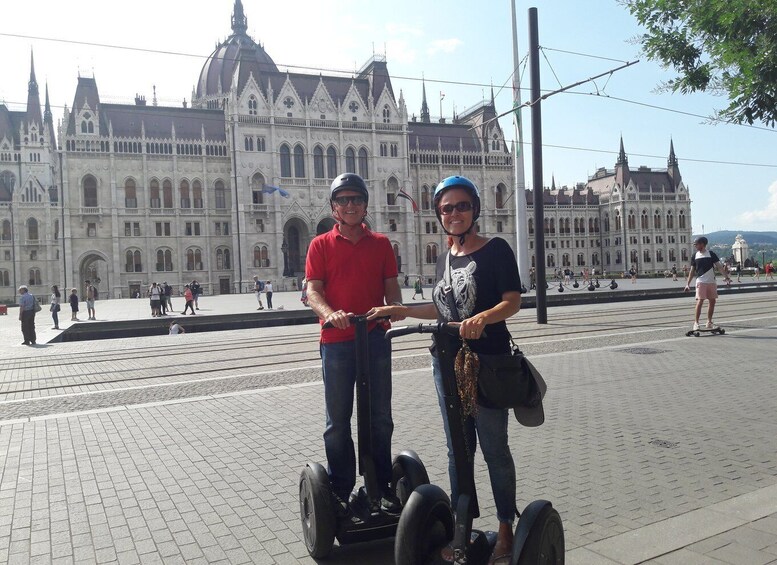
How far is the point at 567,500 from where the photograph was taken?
4086mm

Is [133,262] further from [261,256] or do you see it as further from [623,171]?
[623,171]

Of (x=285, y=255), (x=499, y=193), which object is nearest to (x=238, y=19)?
(x=285, y=255)

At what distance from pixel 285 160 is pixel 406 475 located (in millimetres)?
62214

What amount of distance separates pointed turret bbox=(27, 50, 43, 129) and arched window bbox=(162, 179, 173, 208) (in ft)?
→ 113

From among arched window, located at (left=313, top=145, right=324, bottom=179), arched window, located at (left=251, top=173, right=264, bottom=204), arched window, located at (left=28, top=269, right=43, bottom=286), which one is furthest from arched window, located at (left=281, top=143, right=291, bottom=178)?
arched window, located at (left=28, top=269, right=43, bottom=286)

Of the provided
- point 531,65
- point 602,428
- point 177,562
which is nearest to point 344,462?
point 177,562

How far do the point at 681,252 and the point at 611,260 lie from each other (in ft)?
41.4

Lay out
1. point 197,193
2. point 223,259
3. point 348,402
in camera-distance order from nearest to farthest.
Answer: point 348,402
point 223,259
point 197,193

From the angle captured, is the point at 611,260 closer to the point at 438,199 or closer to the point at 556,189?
the point at 556,189

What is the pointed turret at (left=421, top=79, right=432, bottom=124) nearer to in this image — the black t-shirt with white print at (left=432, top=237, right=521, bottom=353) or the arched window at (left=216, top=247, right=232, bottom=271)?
the arched window at (left=216, top=247, right=232, bottom=271)

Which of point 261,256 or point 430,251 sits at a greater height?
point 430,251

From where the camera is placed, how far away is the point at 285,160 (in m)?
63.2

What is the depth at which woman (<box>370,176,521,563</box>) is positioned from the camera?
293cm

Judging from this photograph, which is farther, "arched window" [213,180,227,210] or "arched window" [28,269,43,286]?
"arched window" [28,269,43,286]
